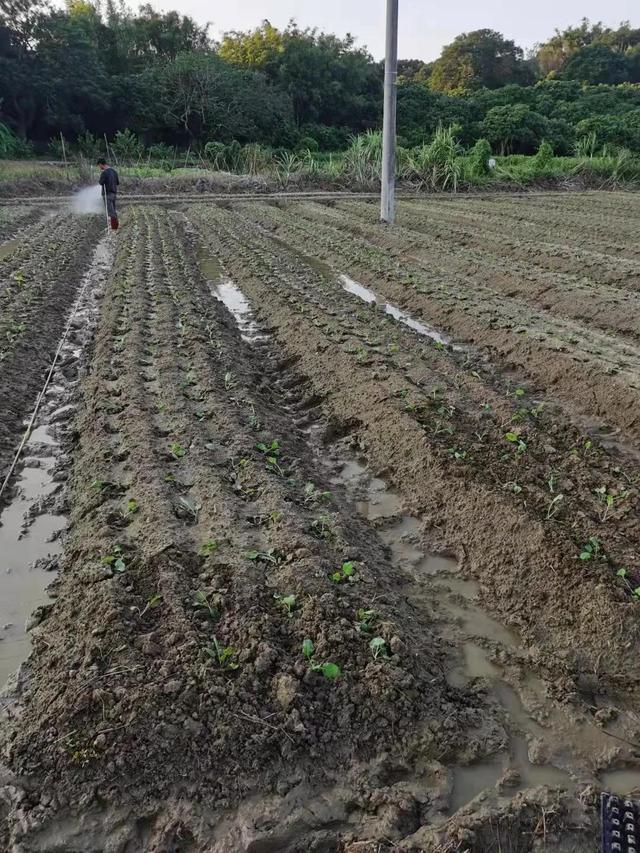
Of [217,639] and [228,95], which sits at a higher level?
[228,95]

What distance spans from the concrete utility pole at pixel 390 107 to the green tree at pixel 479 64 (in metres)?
48.0

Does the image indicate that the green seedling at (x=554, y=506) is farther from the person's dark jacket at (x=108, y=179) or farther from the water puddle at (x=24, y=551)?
the person's dark jacket at (x=108, y=179)

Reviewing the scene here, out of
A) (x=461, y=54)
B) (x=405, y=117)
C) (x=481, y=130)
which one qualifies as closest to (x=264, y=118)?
(x=405, y=117)

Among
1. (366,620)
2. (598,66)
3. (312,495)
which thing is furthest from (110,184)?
(598,66)

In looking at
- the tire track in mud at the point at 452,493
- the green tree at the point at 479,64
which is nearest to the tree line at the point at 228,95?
the green tree at the point at 479,64

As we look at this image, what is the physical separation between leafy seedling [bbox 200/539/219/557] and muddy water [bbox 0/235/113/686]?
965 millimetres

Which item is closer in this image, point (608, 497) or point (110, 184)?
point (608, 497)

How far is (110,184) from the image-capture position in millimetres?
15594

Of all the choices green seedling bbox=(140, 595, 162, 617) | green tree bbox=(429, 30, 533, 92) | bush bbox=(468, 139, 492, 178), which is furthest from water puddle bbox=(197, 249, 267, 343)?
green tree bbox=(429, 30, 533, 92)

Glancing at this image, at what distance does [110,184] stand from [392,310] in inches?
377

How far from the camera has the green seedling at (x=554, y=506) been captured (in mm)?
4185

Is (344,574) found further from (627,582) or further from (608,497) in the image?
(608,497)

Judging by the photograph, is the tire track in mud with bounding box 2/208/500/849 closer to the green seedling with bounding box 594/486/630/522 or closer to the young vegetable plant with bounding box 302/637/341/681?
the young vegetable plant with bounding box 302/637/341/681

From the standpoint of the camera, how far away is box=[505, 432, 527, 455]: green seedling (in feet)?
16.5
